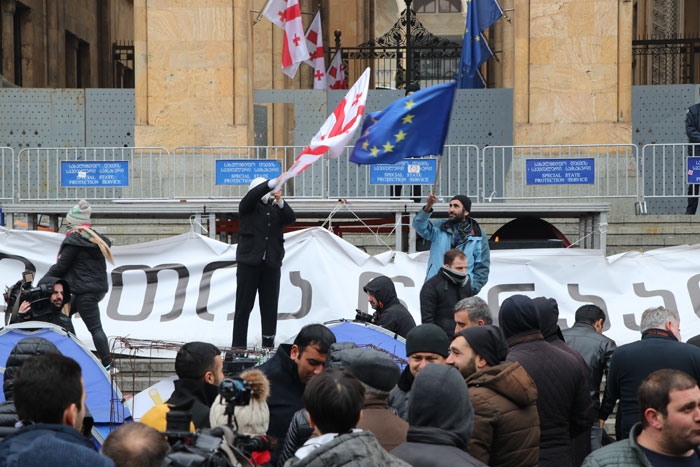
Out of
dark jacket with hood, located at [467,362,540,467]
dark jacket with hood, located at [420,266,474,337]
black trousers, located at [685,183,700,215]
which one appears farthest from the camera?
black trousers, located at [685,183,700,215]

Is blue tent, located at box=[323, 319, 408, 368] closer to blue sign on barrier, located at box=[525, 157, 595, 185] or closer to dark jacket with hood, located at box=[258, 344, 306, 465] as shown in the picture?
dark jacket with hood, located at box=[258, 344, 306, 465]

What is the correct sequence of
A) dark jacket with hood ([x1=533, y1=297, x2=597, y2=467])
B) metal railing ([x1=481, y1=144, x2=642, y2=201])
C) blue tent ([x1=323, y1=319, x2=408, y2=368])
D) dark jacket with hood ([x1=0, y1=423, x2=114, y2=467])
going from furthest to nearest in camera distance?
metal railing ([x1=481, y1=144, x2=642, y2=201]), blue tent ([x1=323, y1=319, x2=408, y2=368]), dark jacket with hood ([x1=533, y1=297, x2=597, y2=467]), dark jacket with hood ([x1=0, y1=423, x2=114, y2=467])

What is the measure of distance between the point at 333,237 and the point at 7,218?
203 inches

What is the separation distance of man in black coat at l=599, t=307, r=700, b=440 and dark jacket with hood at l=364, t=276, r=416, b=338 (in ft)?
8.94

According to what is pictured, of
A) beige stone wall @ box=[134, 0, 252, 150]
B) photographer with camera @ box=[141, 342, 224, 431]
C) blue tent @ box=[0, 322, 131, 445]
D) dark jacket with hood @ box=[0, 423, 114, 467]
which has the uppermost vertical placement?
beige stone wall @ box=[134, 0, 252, 150]

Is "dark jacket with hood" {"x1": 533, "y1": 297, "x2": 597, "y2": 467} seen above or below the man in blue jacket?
below

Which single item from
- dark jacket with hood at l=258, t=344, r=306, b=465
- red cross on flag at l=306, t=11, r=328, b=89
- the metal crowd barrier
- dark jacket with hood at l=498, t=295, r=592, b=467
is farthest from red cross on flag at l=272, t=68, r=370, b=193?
red cross on flag at l=306, t=11, r=328, b=89

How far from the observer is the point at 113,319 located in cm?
1241

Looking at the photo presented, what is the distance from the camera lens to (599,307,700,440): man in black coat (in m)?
6.78

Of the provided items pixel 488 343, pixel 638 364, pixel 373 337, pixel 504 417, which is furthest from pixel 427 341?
pixel 373 337

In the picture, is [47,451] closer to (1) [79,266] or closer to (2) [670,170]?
(1) [79,266]

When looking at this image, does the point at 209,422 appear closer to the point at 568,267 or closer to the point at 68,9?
the point at 568,267

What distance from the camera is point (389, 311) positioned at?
9617mm

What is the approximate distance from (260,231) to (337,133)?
1.29 metres
